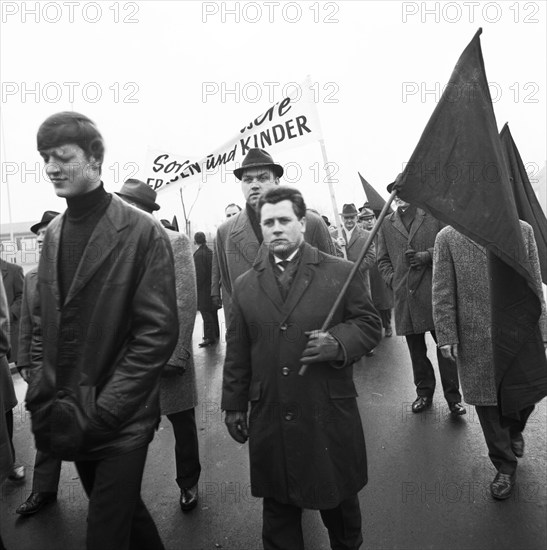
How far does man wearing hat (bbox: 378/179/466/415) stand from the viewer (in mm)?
4473

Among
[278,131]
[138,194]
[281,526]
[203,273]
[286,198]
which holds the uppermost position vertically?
[278,131]

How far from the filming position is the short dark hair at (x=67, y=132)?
1921 mm

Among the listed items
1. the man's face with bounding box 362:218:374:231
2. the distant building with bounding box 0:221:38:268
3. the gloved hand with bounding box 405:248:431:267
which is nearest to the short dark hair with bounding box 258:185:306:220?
the gloved hand with bounding box 405:248:431:267

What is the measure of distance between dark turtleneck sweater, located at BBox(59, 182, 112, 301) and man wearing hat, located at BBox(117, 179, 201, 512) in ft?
3.58

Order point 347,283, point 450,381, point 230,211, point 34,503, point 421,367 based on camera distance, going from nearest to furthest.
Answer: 1. point 347,283
2. point 34,503
3. point 450,381
4. point 421,367
5. point 230,211

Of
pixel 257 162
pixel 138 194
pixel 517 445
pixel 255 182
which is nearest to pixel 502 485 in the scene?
pixel 517 445

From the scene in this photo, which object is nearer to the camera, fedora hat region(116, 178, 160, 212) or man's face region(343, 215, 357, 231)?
fedora hat region(116, 178, 160, 212)

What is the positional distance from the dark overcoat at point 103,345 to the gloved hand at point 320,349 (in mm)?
596

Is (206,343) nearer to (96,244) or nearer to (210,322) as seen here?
(210,322)

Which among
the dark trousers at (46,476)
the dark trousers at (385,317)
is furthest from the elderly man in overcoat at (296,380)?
the dark trousers at (385,317)

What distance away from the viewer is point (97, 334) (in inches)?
74.8

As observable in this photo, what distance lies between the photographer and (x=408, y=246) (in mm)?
4742

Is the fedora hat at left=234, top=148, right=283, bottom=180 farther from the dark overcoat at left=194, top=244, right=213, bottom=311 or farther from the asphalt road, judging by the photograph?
the dark overcoat at left=194, top=244, right=213, bottom=311

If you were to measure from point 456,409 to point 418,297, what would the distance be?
1.11m
